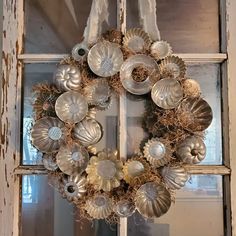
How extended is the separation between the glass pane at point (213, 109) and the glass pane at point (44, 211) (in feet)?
0.78

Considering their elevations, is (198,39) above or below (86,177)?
above

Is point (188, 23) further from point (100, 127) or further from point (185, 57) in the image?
point (100, 127)

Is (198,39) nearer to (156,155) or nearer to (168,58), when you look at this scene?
(168,58)

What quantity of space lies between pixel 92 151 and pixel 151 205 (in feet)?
0.67

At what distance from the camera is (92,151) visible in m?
0.92

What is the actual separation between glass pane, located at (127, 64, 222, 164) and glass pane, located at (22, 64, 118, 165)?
0.04 metres

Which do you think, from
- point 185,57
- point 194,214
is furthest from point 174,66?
point 194,214

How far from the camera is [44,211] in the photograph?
3.23 ft

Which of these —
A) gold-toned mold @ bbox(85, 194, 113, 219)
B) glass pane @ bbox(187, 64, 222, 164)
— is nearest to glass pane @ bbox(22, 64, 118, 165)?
gold-toned mold @ bbox(85, 194, 113, 219)

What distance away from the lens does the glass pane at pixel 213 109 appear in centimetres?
97

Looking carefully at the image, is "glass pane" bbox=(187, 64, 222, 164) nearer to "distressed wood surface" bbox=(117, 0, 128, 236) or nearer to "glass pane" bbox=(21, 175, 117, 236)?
"distressed wood surface" bbox=(117, 0, 128, 236)

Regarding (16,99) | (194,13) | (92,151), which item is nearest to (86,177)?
(92,151)

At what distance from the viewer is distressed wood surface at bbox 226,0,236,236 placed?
94 cm

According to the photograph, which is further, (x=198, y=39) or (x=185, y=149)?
(x=198, y=39)
